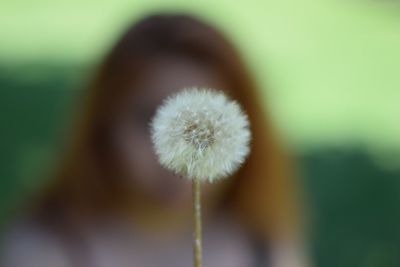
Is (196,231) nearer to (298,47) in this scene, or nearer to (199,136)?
(199,136)

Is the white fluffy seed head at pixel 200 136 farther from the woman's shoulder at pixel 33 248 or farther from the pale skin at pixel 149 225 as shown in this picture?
the woman's shoulder at pixel 33 248

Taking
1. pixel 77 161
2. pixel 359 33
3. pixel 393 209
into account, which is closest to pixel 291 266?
pixel 77 161

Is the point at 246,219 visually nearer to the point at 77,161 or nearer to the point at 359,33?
the point at 77,161

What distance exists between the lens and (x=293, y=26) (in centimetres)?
496

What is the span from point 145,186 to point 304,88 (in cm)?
280

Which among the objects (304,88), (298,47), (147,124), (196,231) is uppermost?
(298,47)

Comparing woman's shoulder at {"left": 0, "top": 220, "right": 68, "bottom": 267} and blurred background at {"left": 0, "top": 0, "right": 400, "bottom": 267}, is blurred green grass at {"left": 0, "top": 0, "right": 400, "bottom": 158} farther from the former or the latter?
woman's shoulder at {"left": 0, "top": 220, "right": 68, "bottom": 267}

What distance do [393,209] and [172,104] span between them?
2860 mm

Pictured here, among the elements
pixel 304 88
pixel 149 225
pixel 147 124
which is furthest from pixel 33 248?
pixel 304 88

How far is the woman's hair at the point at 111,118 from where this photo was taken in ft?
5.16

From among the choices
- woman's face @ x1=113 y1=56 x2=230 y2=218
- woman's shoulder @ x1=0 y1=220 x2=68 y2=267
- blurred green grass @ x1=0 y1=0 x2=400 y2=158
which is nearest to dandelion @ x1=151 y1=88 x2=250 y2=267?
woman's face @ x1=113 y1=56 x2=230 y2=218

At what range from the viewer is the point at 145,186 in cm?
155

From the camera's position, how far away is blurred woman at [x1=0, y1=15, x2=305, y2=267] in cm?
154

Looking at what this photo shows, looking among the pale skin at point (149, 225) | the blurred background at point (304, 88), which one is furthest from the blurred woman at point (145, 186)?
the blurred background at point (304, 88)
